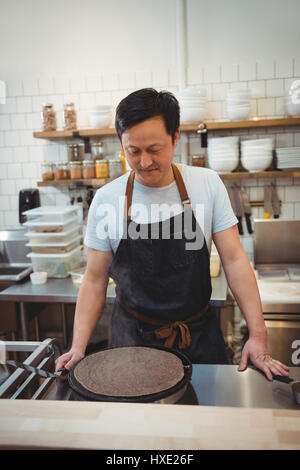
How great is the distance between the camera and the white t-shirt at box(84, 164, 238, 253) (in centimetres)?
152

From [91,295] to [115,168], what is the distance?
156 centimetres

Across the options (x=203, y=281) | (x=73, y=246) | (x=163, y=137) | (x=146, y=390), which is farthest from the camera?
(x=73, y=246)

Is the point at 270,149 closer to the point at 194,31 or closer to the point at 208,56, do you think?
the point at 208,56

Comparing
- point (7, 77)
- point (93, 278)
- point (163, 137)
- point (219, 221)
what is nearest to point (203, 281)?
point (219, 221)

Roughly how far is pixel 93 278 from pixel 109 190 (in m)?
0.33

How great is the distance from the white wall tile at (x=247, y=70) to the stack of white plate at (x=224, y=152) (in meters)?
0.47

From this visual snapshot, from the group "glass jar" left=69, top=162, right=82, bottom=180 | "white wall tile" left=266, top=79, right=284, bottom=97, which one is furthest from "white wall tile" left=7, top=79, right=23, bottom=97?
"white wall tile" left=266, top=79, right=284, bottom=97

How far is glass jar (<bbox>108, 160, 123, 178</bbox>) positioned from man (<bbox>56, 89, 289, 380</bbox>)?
1360 millimetres

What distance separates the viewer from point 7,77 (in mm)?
3160

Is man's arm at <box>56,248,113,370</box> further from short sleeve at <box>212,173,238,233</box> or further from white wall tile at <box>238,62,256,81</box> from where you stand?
white wall tile at <box>238,62,256,81</box>

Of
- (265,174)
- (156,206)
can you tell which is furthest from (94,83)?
(156,206)

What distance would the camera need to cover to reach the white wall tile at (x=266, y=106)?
2.95m

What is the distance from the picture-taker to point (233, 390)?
1057 mm

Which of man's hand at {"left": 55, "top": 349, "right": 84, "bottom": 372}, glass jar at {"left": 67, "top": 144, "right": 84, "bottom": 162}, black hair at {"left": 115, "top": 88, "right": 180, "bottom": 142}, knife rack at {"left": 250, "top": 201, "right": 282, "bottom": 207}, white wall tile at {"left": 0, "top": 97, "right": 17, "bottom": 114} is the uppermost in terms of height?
white wall tile at {"left": 0, "top": 97, "right": 17, "bottom": 114}
